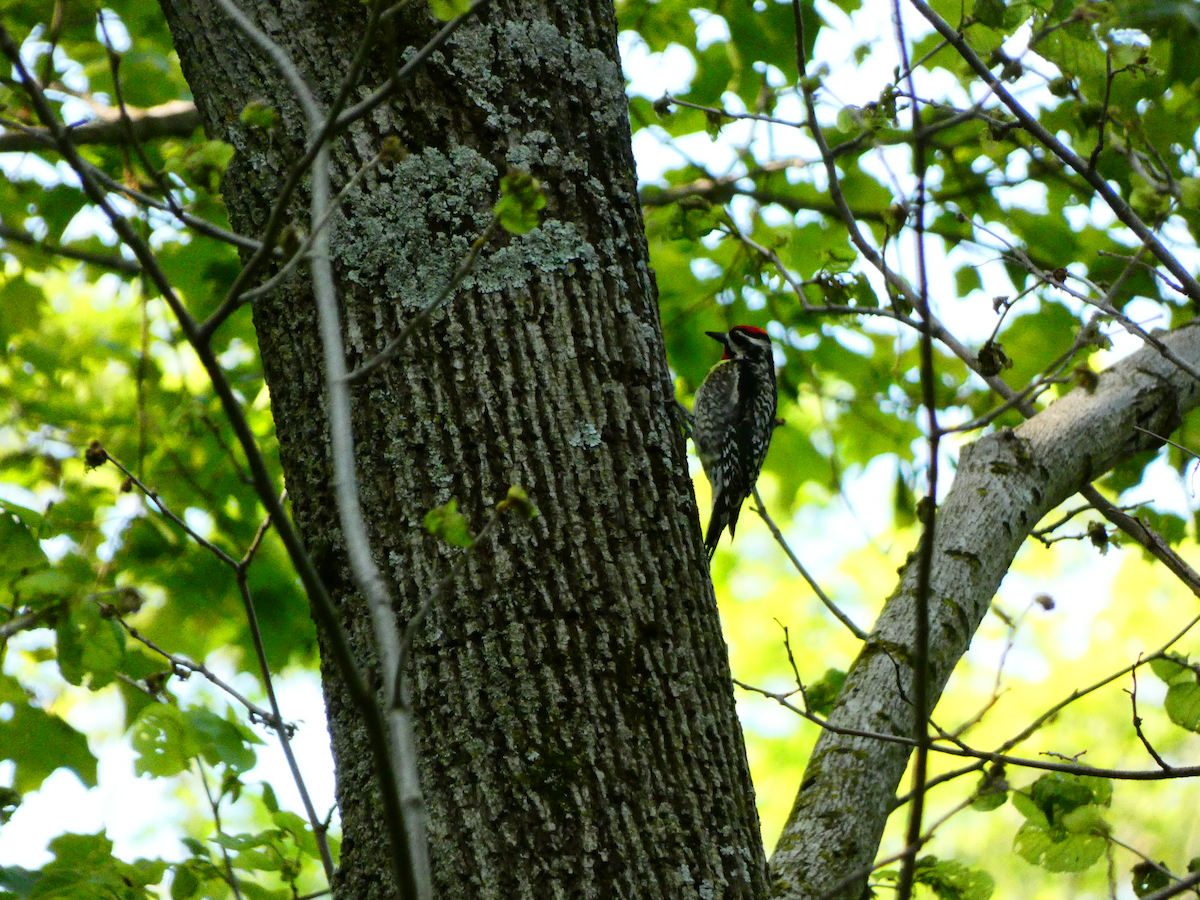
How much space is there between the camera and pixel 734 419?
5.04 meters

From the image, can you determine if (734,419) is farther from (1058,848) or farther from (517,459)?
(517,459)

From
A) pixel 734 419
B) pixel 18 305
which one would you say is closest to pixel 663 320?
pixel 734 419

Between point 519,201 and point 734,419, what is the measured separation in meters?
3.78

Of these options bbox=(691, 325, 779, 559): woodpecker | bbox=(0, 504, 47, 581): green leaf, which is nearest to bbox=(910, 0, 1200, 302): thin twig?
bbox=(0, 504, 47, 581): green leaf

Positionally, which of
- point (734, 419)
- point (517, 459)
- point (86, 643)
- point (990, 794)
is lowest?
point (990, 794)

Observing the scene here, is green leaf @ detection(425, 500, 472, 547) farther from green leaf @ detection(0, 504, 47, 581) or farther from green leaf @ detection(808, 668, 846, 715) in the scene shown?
green leaf @ detection(808, 668, 846, 715)

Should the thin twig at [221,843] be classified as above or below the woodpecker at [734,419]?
below

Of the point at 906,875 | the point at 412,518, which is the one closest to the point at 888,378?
the point at 412,518

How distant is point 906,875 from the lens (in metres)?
0.97

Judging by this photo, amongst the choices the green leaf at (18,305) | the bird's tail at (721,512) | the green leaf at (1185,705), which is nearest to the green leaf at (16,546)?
the green leaf at (1185,705)

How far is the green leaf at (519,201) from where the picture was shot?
4.32 feet

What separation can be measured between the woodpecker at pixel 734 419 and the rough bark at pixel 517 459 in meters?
2.89

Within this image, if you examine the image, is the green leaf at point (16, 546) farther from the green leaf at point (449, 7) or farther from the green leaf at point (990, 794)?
the green leaf at point (990, 794)

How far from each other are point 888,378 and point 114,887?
3516 mm
